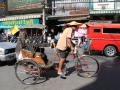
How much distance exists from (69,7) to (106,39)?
32.4ft

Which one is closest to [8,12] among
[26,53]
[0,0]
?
[0,0]

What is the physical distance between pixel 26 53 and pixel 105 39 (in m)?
6.87

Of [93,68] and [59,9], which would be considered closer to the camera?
[93,68]

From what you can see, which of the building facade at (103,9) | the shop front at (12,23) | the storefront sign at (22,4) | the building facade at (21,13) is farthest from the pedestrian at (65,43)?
the storefront sign at (22,4)

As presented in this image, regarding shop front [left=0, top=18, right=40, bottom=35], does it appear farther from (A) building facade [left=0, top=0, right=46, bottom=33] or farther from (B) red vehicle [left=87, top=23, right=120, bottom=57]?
(B) red vehicle [left=87, top=23, right=120, bottom=57]

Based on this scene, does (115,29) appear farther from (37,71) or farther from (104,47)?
(37,71)

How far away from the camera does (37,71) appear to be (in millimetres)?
5555

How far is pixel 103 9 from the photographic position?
17.8 meters

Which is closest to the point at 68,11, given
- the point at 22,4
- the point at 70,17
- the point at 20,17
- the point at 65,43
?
the point at 70,17

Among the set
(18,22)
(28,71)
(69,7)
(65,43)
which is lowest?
(28,71)

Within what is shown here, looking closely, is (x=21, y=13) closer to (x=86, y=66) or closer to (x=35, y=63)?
(x=86, y=66)

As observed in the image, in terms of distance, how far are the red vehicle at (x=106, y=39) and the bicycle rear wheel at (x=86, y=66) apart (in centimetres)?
544

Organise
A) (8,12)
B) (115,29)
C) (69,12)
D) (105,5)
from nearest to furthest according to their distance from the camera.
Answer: (115,29)
(105,5)
(69,12)
(8,12)

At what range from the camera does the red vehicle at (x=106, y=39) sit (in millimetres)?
11359
